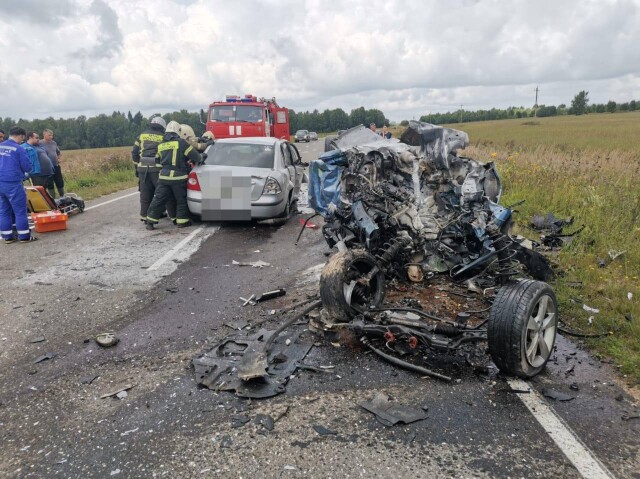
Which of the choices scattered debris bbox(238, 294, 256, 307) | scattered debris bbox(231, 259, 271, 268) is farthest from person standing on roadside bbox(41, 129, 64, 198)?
scattered debris bbox(238, 294, 256, 307)

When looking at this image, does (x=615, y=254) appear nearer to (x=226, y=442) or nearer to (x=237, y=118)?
(x=226, y=442)

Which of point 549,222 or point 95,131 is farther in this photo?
point 95,131

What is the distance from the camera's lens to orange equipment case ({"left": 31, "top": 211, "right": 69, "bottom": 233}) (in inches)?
312

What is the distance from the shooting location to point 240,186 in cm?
793

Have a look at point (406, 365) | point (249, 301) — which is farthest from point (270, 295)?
point (406, 365)

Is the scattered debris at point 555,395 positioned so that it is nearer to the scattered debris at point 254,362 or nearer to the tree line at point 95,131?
the scattered debris at point 254,362

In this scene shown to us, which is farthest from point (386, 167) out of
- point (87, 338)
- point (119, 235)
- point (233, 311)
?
point (119, 235)

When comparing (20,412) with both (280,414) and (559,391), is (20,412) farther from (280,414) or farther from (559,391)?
(559,391)

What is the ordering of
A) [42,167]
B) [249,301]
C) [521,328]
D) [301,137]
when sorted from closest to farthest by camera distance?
[521,328] < [249,301] < [42,167] < [301,137]

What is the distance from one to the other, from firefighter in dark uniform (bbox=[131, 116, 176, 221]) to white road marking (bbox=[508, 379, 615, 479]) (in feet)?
22.6

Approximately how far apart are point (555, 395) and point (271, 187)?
588 centimetres

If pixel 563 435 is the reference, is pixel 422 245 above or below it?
above

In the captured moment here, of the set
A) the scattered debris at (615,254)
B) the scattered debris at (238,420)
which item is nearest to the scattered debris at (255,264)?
the scattered debris at (238,420)

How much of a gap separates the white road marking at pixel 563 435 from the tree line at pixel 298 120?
51.0 m
